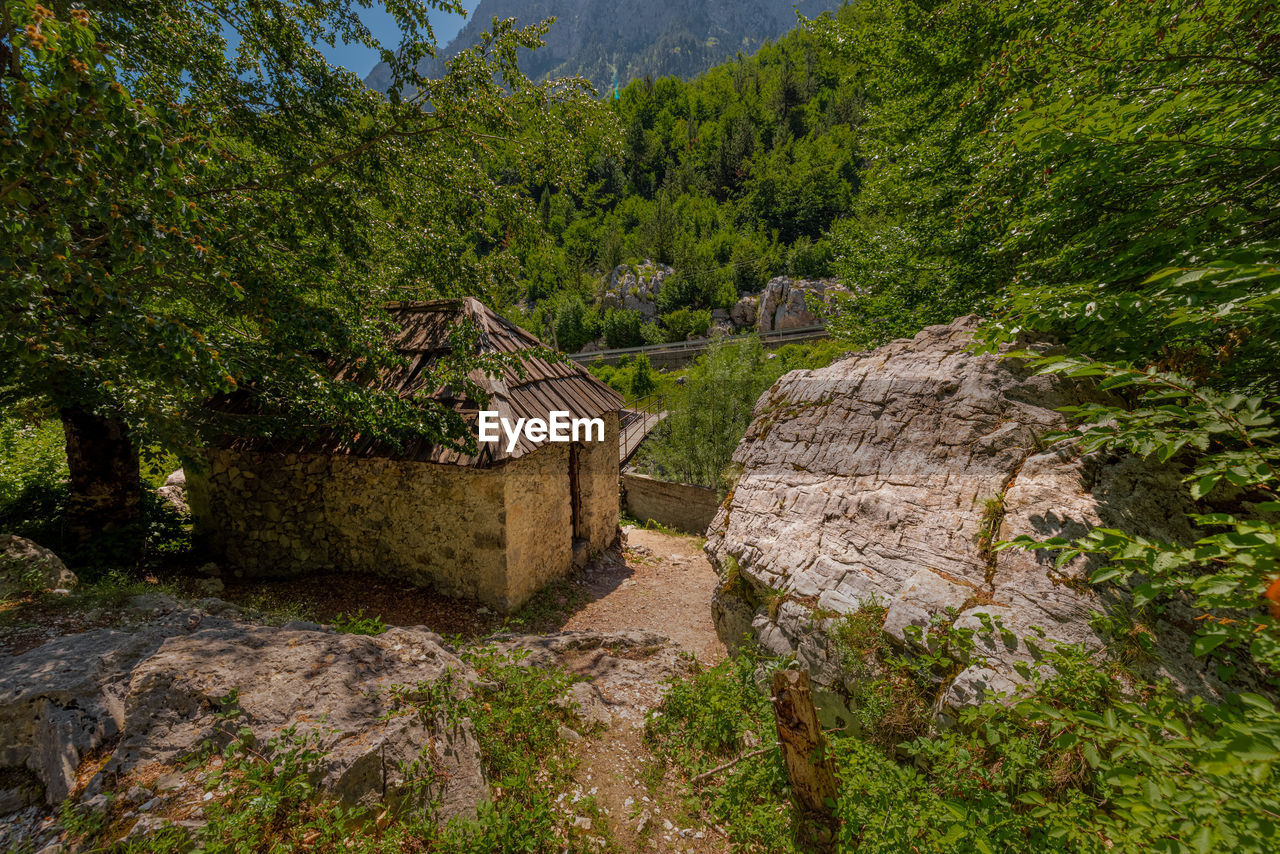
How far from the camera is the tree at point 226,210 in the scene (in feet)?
8.36

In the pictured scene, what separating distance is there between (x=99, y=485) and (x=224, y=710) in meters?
5.72

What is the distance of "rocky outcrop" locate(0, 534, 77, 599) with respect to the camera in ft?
12.1

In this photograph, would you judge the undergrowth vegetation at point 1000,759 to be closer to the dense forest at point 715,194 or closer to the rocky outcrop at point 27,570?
the rocky outcrop at point 27,570

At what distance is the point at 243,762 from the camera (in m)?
2.23

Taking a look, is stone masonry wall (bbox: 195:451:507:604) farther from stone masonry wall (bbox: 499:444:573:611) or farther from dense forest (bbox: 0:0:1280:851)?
dense forest (bbox: 0:0:1280:851)

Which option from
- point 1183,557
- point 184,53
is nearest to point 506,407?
point 184,53

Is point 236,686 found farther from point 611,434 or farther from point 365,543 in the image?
point 611,434

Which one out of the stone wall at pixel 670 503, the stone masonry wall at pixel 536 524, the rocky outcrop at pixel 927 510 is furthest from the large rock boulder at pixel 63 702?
the stone wall at pixel 670 503

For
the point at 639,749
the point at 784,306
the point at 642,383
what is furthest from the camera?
the point at 784,306

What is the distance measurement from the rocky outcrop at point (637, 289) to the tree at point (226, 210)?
120 feet

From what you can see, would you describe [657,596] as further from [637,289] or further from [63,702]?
[637,289]

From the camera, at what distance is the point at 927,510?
361 cm

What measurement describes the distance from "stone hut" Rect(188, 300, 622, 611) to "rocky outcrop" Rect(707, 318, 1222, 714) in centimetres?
309

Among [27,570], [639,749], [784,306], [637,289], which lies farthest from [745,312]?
[27,570]
